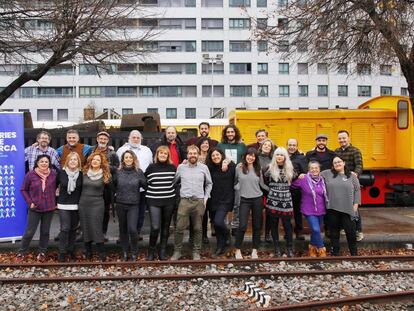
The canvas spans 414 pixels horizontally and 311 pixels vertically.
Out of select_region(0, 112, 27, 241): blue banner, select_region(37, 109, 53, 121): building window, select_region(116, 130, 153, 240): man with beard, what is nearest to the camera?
select_region(116, 130, 153, 240): man with beard

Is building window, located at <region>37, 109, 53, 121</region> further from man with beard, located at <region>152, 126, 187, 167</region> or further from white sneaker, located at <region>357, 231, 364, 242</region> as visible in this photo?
white sneaker, located at <region>357, 231, 364, 242</region>

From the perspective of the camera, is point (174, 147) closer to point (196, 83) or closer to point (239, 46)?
point (196, 83)

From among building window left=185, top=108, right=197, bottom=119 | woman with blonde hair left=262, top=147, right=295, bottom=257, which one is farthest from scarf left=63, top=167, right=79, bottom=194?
building window left=185, top=108, right=197, bottom=119

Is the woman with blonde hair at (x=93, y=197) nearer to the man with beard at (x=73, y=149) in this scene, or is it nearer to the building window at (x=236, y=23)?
the man with beard at (x=73, y=149)

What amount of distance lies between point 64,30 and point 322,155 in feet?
24.3

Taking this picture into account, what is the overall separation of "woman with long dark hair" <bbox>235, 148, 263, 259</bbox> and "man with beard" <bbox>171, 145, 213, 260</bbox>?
1.84 ft

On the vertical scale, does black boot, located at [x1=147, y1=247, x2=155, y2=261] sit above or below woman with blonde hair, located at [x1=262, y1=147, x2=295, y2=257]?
below

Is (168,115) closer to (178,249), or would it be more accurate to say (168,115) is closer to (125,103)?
(125,103)

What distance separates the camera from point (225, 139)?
8.09 metres

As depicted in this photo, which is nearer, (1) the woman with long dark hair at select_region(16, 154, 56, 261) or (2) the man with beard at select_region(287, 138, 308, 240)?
(1) the woman with long dark hair at select_region(16, 154, 56, 261)

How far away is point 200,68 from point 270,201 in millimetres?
50811

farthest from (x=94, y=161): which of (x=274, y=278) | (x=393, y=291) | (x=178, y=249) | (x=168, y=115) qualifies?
(x=168, y=115)

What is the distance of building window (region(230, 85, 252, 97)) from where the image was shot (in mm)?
56875

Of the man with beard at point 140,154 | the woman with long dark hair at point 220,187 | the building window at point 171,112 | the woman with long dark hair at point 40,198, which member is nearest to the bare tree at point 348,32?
the woman with long dark hair at point 220,187
